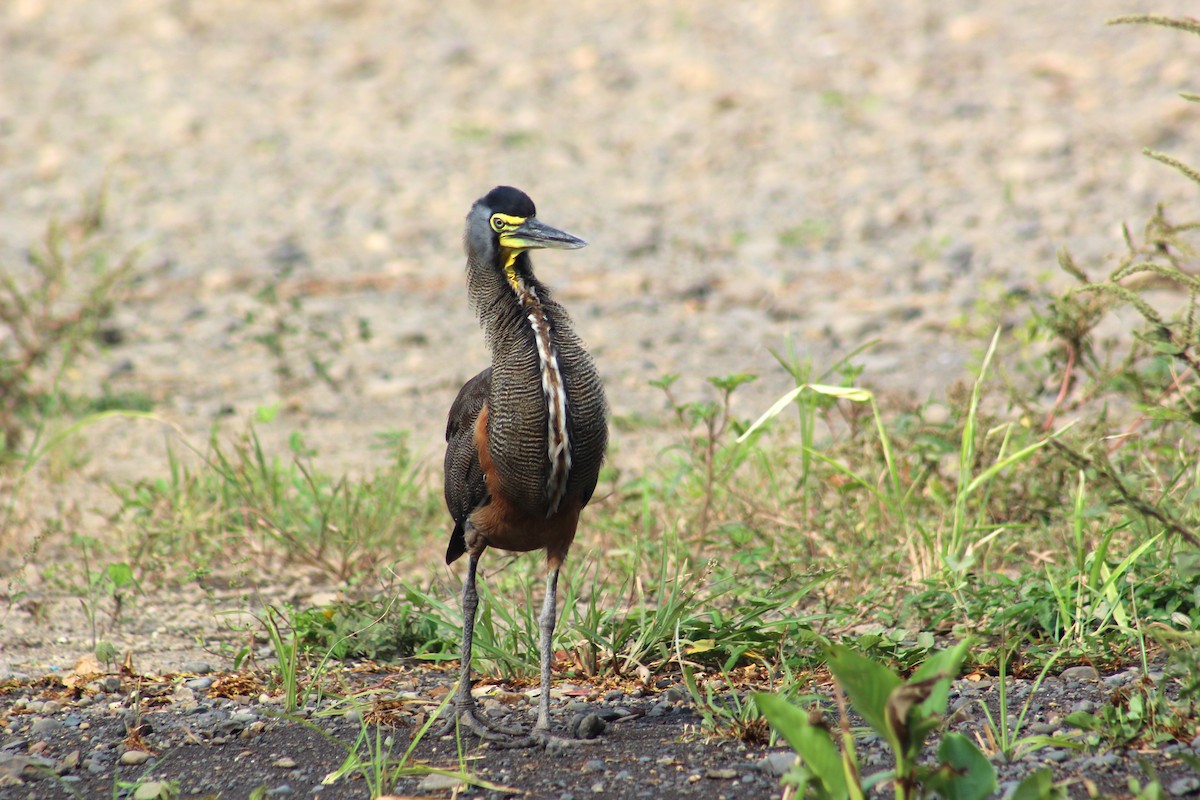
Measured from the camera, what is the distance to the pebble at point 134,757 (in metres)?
3.87

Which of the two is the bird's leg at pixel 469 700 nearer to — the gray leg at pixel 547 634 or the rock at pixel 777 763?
the gray leg at pixel 547 634

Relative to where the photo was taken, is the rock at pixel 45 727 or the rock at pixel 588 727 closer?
the rock at pixel 588 727

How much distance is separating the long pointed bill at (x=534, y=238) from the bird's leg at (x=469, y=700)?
3.42ft

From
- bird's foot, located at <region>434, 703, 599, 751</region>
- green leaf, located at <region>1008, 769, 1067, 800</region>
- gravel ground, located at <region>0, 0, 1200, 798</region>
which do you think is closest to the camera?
green leaf, located at <region>1008, 769, 1067, 800</region>

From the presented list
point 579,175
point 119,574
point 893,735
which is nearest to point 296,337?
point 579,175

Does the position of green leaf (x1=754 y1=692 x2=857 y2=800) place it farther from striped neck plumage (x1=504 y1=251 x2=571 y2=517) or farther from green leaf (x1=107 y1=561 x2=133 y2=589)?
green leaf (x1=107 y1=561 x2=133 y2=589)

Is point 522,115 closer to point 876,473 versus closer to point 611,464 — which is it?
point 611,464

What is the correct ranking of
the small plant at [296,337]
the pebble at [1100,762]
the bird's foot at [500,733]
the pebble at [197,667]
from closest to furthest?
the pebble at [1100,762]
the bird's foot at [500,733]
the pebble at [197,667]
the small plant at [296,337]

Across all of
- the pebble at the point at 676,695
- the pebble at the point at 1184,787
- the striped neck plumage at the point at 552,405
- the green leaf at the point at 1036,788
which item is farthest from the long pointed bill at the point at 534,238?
the pebble at the point at 1184,787

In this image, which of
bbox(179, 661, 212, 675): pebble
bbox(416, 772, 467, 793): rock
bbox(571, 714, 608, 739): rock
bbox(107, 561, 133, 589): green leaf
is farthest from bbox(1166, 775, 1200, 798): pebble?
bbox(107, 561, 133, 589): green leaf

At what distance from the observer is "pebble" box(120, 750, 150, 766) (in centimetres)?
387

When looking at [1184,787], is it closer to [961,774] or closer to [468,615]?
[961,774]

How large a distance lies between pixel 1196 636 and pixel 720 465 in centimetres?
258

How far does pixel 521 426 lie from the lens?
4.05 meters
